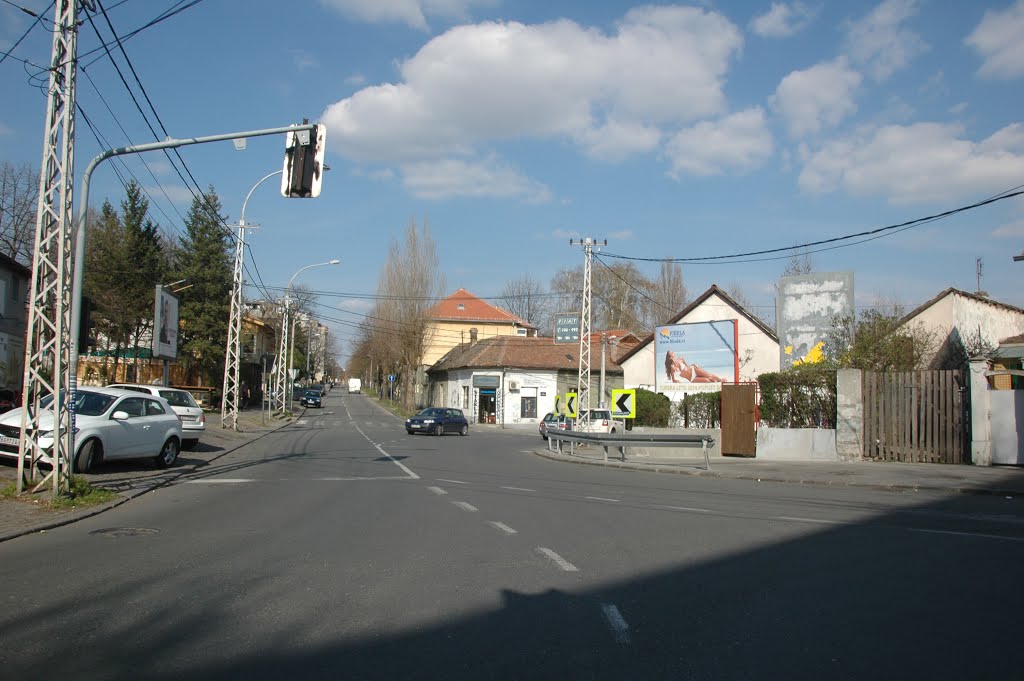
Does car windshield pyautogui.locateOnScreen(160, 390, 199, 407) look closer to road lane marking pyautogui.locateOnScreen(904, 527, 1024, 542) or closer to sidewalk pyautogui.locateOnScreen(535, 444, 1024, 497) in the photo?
sidewalk pyautogui.locateOnScreen(535, 444, 1024, 497)

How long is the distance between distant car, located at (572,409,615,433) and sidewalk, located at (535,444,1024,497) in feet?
30.0

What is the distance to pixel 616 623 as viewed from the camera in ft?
19.2

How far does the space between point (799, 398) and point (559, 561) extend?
17.7 meters

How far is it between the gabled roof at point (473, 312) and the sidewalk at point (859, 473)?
6130 cm

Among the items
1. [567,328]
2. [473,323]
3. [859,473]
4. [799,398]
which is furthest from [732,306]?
[473,323]

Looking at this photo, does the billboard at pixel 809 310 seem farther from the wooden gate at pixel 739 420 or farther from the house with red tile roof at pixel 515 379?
the house with red tile roof at pixel 515 379

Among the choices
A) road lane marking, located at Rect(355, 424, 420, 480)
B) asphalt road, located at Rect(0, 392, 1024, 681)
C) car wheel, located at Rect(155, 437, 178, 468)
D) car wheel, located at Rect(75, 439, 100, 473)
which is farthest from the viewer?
road lane marking, located at Rect(355, 424, 420, 480)

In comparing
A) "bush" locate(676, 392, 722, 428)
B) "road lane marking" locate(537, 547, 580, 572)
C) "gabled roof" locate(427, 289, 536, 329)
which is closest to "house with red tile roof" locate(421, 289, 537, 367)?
"gabled roof" locate(427, 289, 536, 329)

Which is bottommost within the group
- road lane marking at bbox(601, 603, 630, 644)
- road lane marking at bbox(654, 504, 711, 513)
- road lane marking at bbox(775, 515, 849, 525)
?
road lane marking at bbox(654, 504, 711, 513)

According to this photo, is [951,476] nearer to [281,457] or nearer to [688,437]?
[688,437]

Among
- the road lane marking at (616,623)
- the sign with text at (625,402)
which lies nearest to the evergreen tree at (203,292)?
the sign with text at (625,402)

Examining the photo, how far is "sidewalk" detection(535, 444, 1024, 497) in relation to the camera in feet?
52.0

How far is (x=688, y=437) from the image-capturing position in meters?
20.8

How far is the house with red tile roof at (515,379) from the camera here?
2188 inches
